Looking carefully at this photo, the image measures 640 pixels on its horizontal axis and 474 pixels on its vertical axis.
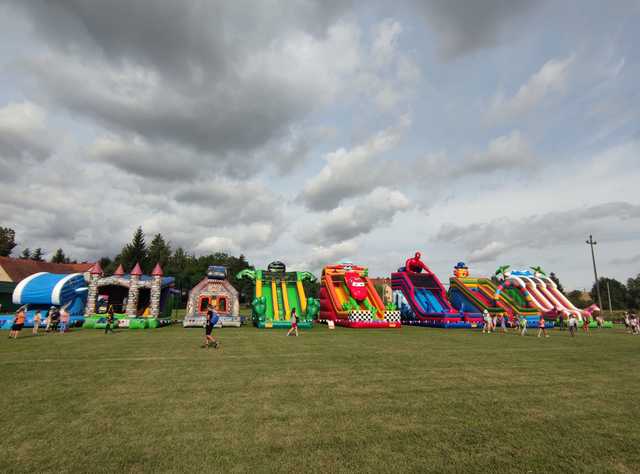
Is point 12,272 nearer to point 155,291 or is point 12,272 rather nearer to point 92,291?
point 92,291

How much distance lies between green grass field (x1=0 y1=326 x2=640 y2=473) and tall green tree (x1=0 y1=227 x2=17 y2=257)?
70326 millimetres

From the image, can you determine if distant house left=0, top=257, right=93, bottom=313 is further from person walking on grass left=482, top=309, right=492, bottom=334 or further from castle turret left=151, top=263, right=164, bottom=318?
person walking on grass left=482, top=309, right=492, bottom=334

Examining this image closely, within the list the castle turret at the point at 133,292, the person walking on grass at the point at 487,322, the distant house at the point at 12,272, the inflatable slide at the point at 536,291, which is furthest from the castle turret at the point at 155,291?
the inflatable slide at the point at 536,291

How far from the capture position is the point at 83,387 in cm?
714

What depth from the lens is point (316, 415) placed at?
222 inches

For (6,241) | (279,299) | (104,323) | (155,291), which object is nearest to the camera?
(104,323)

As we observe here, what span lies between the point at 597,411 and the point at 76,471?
26.8 feet

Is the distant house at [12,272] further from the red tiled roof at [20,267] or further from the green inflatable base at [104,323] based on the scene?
the green inflatable base at [104,323]

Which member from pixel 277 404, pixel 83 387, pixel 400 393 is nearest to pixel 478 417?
pixel 400 393

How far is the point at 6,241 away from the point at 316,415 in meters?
81.7

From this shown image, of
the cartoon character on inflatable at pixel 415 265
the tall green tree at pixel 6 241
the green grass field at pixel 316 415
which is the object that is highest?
the tall green tree at pixel 6 241

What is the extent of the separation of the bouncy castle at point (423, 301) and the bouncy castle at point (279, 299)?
8.45 meters

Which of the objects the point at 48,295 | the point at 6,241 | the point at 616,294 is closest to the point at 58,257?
the point at 6,241

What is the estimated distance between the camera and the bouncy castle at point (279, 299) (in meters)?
23.1
